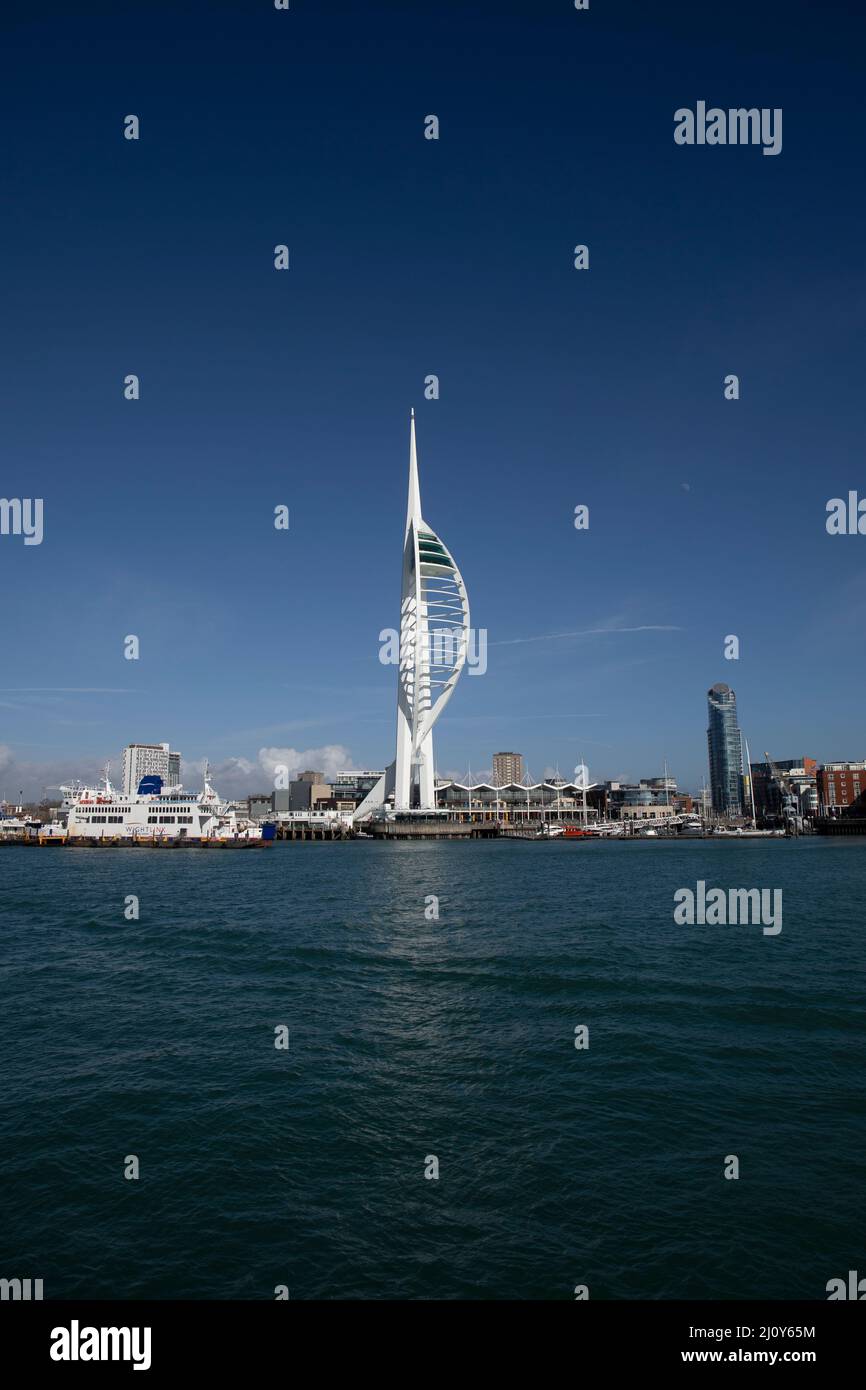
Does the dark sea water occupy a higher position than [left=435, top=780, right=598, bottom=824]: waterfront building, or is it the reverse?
the dark sea water

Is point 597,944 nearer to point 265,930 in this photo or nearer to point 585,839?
point 265,930

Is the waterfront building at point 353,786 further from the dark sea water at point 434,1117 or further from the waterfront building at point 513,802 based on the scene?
the dark sea water at point 434,1117

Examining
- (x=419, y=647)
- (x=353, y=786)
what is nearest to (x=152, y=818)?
(x=419, y=647)

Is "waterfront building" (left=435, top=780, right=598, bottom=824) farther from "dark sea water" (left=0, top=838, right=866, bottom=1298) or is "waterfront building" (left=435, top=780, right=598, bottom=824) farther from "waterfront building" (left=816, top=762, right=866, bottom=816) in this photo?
"dark sea water" (left=0, top=838, right=866, bottom=1298)

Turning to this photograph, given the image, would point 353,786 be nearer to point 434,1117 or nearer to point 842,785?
point 842,785

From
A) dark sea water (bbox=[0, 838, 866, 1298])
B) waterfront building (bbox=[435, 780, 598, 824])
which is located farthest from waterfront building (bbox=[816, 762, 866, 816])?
dark sea water (bbox=[0, 838, 866, 1298])
